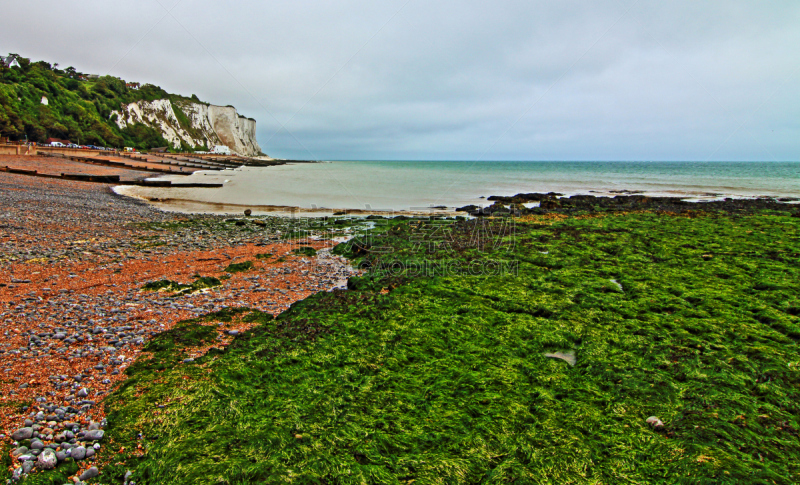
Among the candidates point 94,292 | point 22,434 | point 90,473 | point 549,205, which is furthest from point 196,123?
point 90,473

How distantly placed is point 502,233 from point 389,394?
30.4 feet

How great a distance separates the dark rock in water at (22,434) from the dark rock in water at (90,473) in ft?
2.24

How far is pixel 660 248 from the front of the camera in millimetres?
9828

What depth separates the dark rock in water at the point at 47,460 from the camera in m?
2.61

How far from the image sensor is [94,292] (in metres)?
5.87

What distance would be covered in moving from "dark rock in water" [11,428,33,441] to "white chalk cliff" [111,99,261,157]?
89739 mm

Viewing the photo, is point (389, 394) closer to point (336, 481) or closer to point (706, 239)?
point (336, 481)

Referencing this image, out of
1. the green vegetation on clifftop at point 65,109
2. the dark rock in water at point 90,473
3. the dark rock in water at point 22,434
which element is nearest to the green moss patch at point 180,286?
the dark rock in water at point 22,434

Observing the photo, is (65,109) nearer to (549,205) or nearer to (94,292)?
(549,205)

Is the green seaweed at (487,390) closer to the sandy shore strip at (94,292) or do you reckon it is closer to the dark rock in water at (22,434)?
the sandy shore strip at (94,292)

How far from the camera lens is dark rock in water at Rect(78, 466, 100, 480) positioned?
2588mm

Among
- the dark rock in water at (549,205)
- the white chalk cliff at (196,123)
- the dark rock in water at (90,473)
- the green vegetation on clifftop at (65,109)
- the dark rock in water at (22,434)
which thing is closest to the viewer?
the dark rock in water at (90,473)

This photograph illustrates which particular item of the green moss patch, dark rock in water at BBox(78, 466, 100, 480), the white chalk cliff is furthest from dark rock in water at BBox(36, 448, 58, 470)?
the white chalk cliff

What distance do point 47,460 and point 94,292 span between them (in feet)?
13.3
